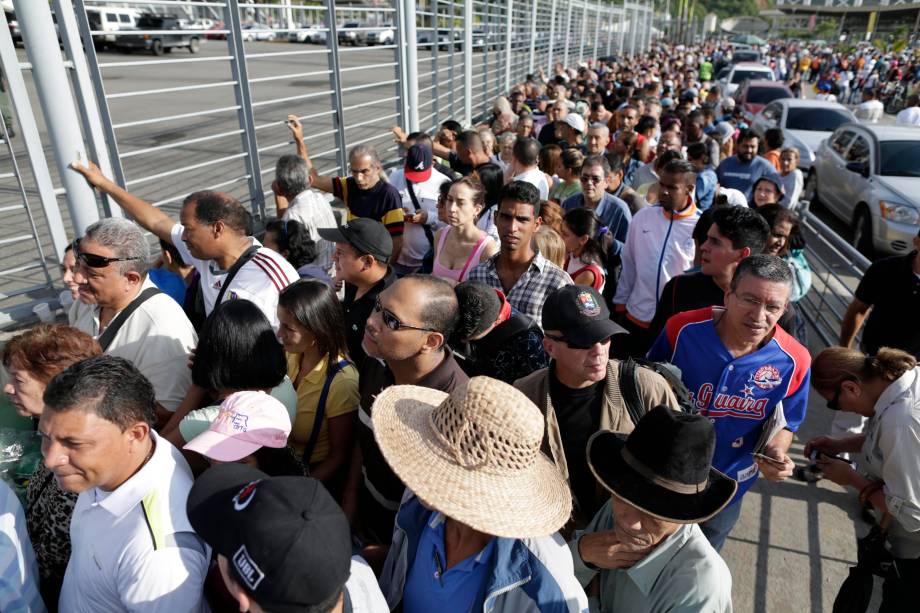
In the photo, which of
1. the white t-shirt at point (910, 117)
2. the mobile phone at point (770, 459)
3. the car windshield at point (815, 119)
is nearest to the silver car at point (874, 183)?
the car windshield at point (815, 119)

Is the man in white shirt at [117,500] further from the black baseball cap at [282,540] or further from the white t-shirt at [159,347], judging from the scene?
the white t-shirt at [159,347]

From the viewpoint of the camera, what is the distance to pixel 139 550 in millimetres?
1667

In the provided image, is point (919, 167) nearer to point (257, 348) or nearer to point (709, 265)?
point (709, 265)

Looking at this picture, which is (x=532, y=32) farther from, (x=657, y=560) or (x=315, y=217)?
(x=657, y=560)

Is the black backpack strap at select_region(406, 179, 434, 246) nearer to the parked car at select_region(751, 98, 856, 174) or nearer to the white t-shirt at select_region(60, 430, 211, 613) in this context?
the white t-shirt at select_region(60, 430, 211, 613)

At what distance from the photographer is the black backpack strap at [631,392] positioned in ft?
7.48

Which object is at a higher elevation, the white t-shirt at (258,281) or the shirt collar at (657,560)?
the white t-shirt at (258,281)

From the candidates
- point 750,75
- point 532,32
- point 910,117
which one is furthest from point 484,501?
point 750,75

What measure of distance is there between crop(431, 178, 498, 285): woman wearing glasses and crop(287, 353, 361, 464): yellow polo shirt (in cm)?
148

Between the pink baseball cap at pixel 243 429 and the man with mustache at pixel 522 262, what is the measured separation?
169 cm

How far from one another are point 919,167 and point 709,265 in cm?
777

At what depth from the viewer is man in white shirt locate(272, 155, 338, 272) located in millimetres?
4680

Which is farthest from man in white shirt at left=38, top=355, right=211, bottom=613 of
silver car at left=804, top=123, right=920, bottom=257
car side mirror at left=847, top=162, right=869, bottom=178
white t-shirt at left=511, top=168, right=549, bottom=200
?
car side mirror at left=847, top=162, right=869, bottom=178

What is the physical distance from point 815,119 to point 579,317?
13.3 meters
